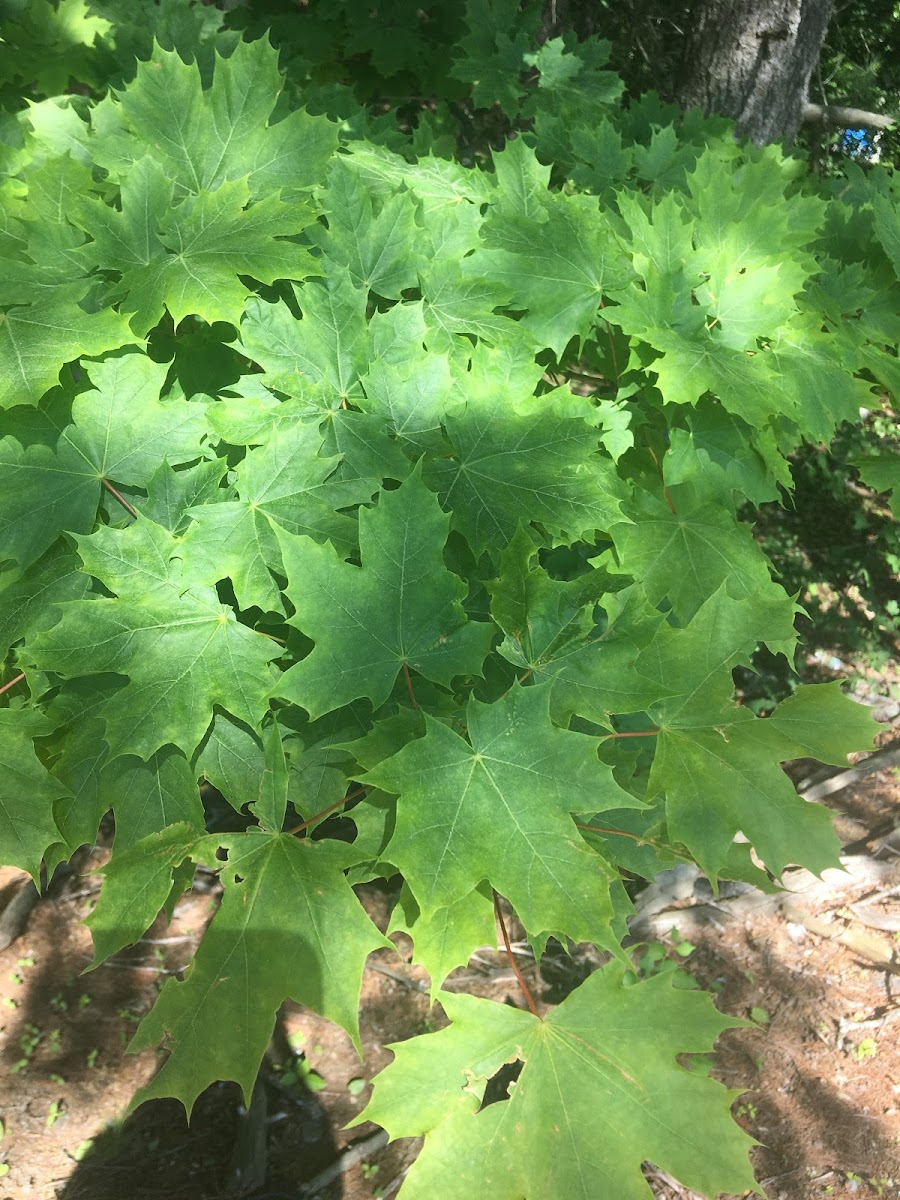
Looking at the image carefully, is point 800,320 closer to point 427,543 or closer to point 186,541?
point 427,543

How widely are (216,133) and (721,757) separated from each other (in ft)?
5.12

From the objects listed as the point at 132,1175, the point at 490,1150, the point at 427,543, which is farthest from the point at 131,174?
the point at 132,1175

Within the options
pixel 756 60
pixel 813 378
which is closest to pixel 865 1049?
pixel 813 378

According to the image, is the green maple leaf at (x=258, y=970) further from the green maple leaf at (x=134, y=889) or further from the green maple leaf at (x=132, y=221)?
the green maple leaf at (x=132, y=221)

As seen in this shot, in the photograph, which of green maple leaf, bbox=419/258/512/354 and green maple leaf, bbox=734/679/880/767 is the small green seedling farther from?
green maple leaf, bbox=419/258/512/354

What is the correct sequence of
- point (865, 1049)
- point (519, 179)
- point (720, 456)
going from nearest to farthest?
point (720, 456) < point (519, 179) < point (865, 1049)

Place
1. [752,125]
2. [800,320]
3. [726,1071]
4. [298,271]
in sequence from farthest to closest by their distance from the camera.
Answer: [752,125] → [726,1071] → [800,320] → [298,271]

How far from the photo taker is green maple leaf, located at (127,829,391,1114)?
1.18 m

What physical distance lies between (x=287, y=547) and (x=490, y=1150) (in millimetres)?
892

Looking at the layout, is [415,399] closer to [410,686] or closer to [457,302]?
[457,302]

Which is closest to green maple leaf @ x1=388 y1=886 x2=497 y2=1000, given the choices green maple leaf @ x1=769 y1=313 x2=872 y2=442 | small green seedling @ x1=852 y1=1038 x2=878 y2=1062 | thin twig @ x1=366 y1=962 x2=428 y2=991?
green maple leaf @ x1=769 y1=313 x2=872 y2=442

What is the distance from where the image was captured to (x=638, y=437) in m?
1.92

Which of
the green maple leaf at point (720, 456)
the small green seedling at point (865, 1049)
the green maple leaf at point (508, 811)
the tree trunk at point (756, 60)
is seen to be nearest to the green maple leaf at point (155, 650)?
the green maple leaf at point (508, 811)

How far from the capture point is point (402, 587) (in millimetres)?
1321
